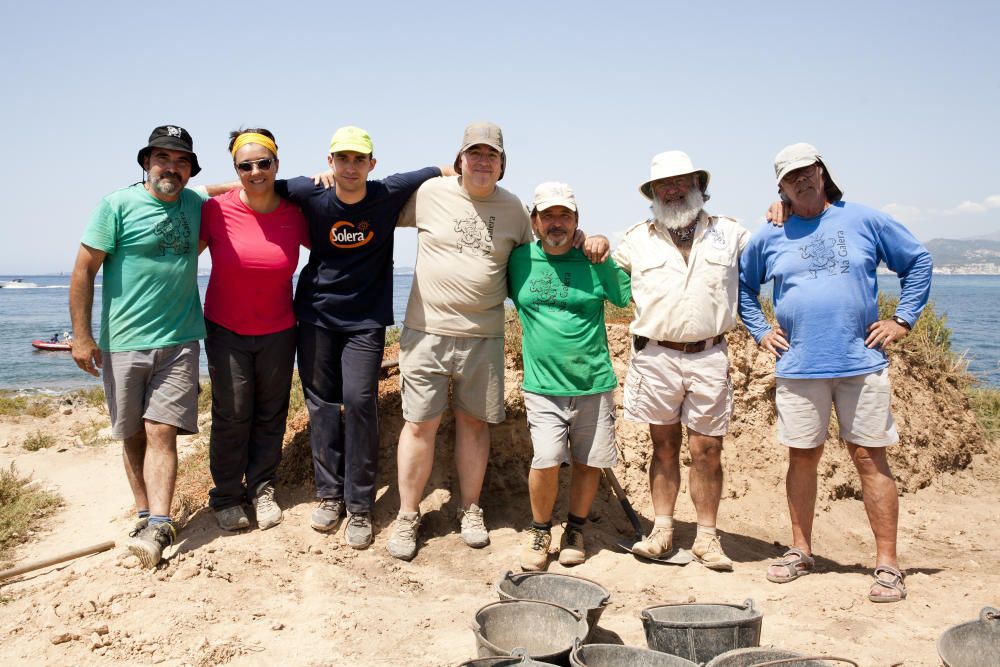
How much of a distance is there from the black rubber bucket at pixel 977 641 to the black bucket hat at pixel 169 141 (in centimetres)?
487

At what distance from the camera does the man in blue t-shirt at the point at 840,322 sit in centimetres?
427

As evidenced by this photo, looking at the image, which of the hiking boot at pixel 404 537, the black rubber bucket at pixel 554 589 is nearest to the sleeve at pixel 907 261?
the black rubber bucket at pixel 554 589

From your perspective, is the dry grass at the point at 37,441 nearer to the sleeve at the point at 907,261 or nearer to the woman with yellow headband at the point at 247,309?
the woman with yellow headband at the point at 247,309

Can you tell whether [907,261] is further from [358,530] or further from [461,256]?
[358,530]

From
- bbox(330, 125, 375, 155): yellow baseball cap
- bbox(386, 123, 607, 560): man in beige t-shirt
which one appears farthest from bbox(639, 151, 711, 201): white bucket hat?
bbox(330, 125, 375, 155): yellow baseball cap

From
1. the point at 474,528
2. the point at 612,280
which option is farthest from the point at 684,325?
the point at 474,528

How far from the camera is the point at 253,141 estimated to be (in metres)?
4.80

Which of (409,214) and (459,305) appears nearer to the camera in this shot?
(459,305)

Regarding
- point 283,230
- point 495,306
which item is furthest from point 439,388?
point 283,230

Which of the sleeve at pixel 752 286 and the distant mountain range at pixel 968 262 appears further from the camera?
the distant mountain range at pixel 968 262

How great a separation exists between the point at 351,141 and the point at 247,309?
4.29 ft

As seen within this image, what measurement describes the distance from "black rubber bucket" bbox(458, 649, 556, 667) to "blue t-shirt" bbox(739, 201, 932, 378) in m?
2.34

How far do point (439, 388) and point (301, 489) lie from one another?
1665mm

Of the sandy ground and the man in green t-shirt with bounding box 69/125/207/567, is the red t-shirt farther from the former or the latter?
the sandy ground
